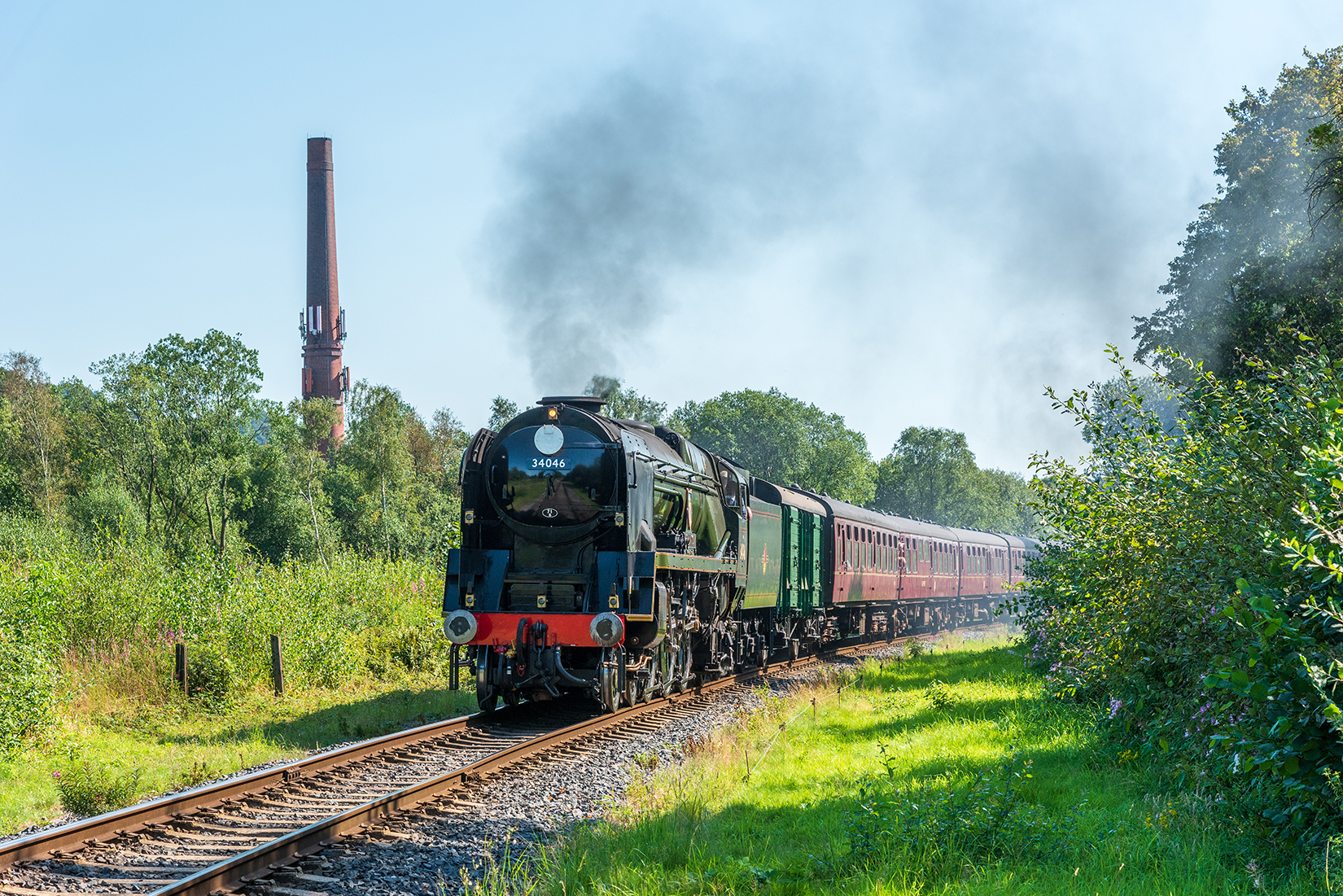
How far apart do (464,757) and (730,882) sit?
4.87 meters

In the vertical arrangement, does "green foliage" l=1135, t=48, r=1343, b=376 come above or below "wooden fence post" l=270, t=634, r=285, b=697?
above

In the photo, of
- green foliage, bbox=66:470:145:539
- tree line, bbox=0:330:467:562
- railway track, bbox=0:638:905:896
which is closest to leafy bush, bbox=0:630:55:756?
railway track, bbox=0:638:905:896

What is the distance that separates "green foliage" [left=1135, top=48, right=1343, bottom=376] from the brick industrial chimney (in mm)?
44622

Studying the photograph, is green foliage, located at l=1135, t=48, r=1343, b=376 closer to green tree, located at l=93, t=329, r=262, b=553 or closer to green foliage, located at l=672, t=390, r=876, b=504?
green tree, located at l=93, t=329, r=262, b=553

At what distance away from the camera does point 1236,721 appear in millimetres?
6059

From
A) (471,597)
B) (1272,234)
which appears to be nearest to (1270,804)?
(471,597)

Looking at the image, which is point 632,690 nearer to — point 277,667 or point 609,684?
point 609,684

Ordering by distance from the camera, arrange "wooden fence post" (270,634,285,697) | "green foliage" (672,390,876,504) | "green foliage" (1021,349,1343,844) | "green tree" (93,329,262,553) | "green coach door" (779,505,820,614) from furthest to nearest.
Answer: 1. "green foliage" (672,390,876,504)
2. "green tree" (93,329,262,553)
3. "green coach door" (779,505,820,614)
4. "wooden fence post" (270,634,285,697)
5. "green foliage" (1021,349,1343,844)

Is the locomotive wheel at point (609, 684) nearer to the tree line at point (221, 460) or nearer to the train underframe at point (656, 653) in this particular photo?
the train underframe at point (656, 653)

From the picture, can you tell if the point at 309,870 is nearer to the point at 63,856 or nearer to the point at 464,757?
the point at 63,856

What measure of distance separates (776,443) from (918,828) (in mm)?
71819

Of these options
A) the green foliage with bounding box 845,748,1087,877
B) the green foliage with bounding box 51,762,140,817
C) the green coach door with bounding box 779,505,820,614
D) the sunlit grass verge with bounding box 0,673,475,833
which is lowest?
the sunlit grass verge with bounding box 0,673,475,833

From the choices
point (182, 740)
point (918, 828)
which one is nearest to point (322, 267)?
point (182, 740)

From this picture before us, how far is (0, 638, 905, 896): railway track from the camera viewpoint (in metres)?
6.12
